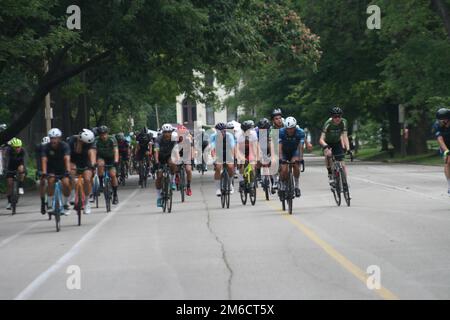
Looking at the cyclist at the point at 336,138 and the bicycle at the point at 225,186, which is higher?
the cyclist at the point at 336,138

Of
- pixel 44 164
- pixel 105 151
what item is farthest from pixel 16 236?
pixel 105 151

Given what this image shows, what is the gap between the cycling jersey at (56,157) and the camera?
62.3 ft

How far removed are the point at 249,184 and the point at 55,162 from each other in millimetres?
5144

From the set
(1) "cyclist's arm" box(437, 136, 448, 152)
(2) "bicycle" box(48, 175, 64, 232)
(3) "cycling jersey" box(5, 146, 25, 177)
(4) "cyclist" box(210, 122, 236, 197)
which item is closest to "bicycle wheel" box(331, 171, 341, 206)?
(1) "cyclist's arm" box(437, 136, 448, 152)

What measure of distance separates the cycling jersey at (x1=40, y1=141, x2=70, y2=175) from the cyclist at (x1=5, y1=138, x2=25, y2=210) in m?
5.66

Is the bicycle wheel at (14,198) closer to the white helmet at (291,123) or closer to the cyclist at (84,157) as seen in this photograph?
the cyclist at (84,157)

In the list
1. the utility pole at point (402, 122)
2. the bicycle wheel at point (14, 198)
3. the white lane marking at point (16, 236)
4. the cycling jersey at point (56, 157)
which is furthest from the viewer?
the utility pole at point (402, 122)

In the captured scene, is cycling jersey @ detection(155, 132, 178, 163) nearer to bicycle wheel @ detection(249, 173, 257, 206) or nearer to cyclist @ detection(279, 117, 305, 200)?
bicycle wheel @ detection(249, 173, 257, 206)

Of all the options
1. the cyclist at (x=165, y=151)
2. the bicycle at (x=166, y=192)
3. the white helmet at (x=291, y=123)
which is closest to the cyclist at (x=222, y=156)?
the cyclist at (x=165, y=151)

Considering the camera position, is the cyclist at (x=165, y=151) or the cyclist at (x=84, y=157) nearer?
the cyclist at (x=84, y=157)

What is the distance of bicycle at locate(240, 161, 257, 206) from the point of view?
877 inches

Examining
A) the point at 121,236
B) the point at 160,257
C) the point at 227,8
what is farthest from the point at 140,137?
the point at 160,257

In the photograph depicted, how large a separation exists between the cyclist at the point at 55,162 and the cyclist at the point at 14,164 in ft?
18.6

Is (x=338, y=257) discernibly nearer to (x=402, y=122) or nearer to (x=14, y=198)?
(x=14, y=198)
